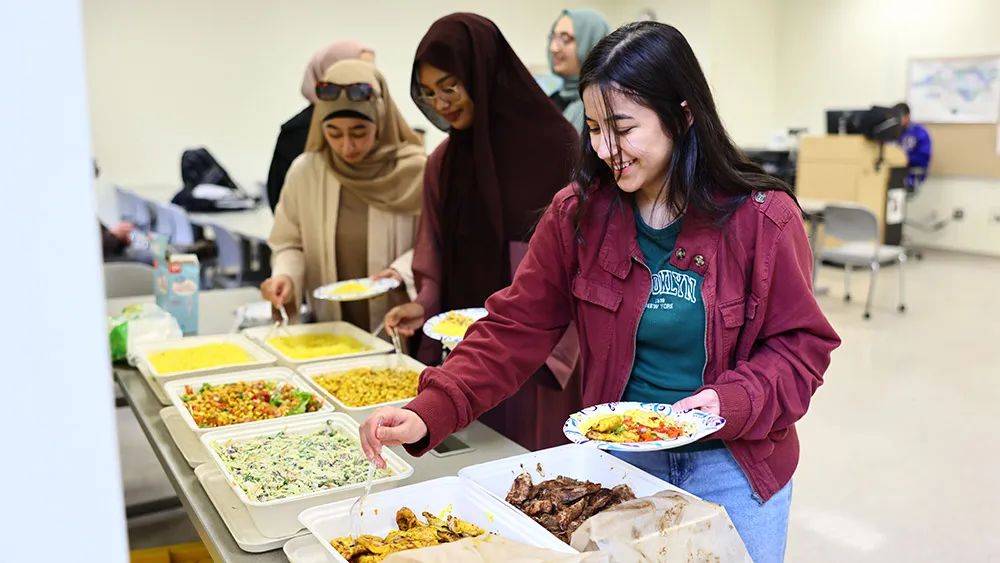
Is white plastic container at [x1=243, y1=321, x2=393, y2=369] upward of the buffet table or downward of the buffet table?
upward

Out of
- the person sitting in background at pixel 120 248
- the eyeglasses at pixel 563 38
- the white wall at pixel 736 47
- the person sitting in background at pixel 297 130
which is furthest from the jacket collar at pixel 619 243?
the white wall at pixel 736 47

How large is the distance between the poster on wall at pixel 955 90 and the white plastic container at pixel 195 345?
833 cm

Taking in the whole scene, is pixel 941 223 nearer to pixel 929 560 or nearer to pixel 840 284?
pixel 840 284

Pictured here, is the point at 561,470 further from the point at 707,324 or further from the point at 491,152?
the point at 491,152

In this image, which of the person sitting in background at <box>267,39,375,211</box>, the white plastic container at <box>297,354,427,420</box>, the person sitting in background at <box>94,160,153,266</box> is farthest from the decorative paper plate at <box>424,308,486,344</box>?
the person sitting in background at <box>94,160,153,266</box>

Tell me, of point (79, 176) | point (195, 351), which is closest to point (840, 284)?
point (195, 351)

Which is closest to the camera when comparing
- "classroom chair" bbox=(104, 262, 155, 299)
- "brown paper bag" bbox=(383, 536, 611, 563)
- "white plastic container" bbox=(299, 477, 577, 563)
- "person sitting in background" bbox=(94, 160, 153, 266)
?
"brown paper bag" bbox=(383, 536, 611, 563)

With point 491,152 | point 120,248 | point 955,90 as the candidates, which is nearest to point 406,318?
point 491,152

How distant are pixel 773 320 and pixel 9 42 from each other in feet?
3.55

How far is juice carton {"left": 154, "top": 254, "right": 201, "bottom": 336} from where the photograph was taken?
260cm

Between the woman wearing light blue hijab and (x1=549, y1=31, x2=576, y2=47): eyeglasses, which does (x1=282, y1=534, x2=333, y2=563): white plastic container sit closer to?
the woman wearing light blue hijab

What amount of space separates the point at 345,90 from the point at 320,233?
43cm

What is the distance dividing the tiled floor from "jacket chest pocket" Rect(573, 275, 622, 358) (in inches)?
70.4

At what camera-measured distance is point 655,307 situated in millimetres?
1308
